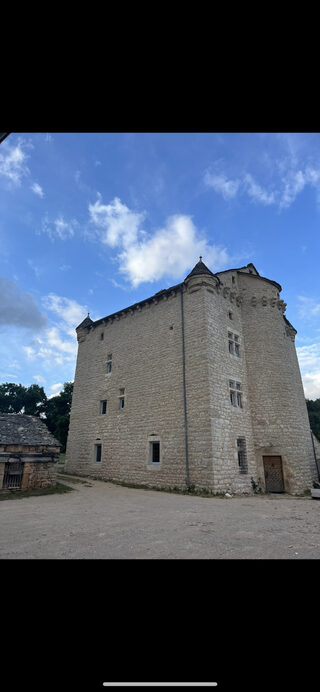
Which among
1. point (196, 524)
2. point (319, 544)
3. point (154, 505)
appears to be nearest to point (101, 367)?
point (154, 505)

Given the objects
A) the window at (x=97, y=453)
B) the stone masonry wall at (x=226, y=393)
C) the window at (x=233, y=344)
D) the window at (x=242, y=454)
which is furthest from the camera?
the window at (x=97, y=453)

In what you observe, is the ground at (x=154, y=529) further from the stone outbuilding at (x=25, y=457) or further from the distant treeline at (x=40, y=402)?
the distant treeline at (x=40, y=402)

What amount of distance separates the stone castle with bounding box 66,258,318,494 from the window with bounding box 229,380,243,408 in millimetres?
67

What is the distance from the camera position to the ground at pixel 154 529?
177 inches

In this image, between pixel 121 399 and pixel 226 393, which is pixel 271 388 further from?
pixel 121 399

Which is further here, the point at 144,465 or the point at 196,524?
the point at 144,465

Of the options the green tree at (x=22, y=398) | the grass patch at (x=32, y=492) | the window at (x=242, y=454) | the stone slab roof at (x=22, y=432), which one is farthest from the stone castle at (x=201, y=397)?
the green tree at (x=22, y=398)

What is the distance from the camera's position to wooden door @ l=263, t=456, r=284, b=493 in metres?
13.9

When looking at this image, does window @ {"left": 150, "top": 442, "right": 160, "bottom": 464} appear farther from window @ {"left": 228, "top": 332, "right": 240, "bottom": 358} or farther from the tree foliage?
the tree foliage

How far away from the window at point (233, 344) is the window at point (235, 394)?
5.04 feet

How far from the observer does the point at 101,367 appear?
18719mm
